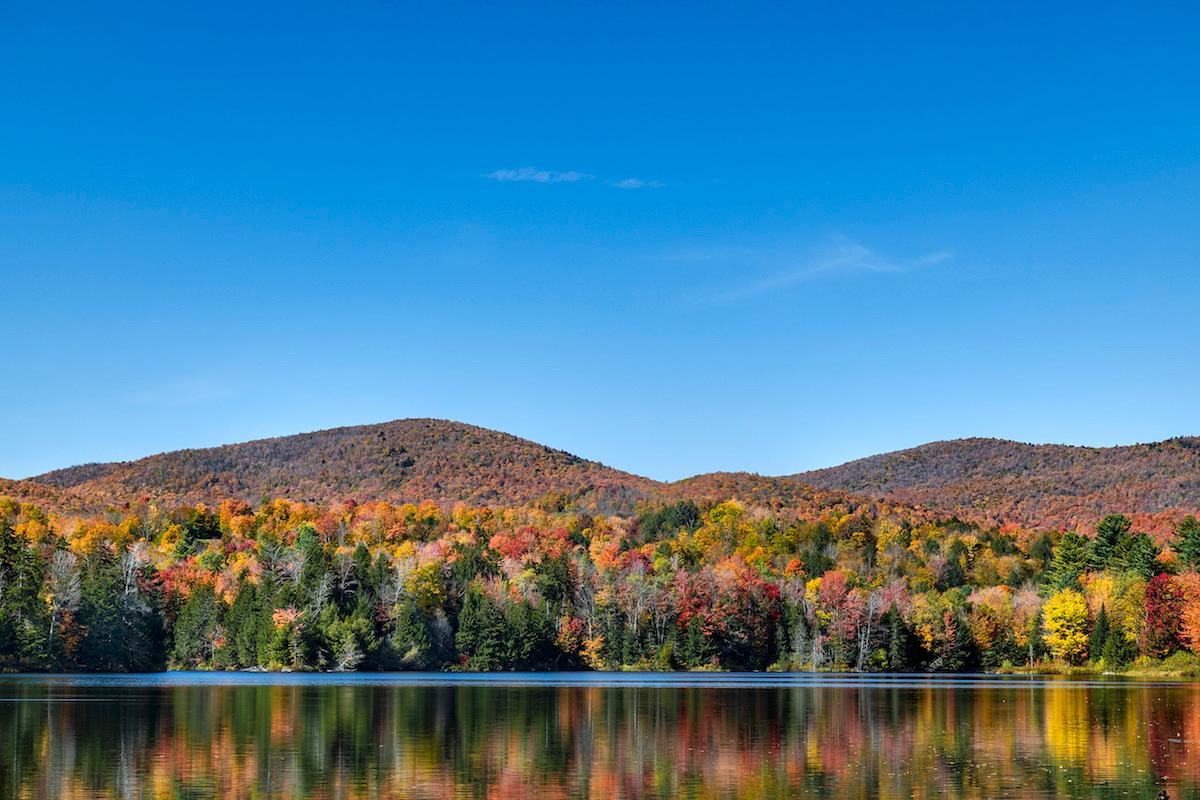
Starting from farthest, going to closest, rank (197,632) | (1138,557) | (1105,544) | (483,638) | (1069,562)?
(1069,562) → (1105,544) → (1138,557) → (483,638) → (197,632)

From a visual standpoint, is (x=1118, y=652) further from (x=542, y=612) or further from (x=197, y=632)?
(x=197, y=632)

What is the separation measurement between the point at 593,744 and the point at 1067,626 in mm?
105301

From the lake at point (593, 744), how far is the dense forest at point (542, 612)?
49.2 metres

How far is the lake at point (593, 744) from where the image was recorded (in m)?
39.1

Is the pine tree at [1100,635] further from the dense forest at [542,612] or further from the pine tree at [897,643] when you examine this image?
the pine tree at [897,643]

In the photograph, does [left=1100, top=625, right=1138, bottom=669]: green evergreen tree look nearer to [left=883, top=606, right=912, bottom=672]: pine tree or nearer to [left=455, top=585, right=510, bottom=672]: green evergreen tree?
[left=883, top=606, right=912, bottom=672]: pine tree

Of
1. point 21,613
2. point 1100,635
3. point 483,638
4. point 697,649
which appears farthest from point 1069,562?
point 21,613

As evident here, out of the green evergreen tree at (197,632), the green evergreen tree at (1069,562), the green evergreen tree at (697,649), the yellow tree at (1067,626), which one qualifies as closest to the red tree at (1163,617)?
the yellow tree at (1067,626)

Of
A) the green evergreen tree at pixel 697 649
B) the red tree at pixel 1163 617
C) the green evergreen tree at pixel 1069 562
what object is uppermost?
the green evergreen tree at pixel 1069 562

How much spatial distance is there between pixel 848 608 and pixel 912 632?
759cm

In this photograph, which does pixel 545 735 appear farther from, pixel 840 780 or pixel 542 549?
pixel 542 549

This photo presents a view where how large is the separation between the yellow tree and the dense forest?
0.19 m

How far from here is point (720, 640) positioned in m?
152

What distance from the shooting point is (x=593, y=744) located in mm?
52156
